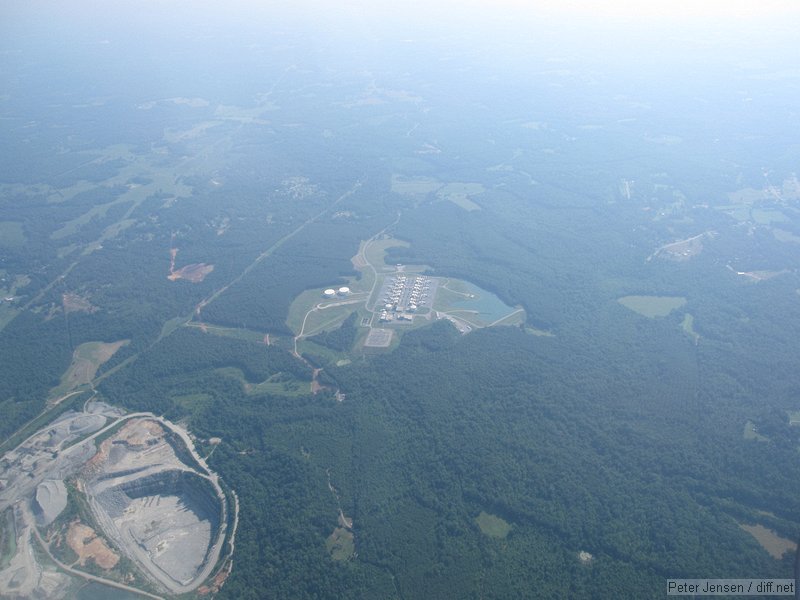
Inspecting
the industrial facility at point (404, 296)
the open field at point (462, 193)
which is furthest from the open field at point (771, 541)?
the open field at point (462, 193)

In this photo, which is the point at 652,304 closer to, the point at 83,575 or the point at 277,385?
the point at 277,385

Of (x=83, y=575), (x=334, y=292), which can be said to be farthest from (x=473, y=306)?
(x=83, y=575)

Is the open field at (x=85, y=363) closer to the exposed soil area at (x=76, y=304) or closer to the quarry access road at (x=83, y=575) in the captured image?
the exposed soil area at (x=76, y=304)

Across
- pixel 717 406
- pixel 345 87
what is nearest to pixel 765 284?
pixel 717 406

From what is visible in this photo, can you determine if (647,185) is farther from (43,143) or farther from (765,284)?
(43,143)

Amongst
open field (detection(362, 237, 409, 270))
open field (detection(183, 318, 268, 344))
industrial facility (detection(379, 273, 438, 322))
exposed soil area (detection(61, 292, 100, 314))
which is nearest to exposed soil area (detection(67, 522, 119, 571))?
open field (detection(183, 318, 268, 344))

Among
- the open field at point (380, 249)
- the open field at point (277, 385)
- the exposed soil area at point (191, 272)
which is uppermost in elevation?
the exposed soil area at point (191, 272)
